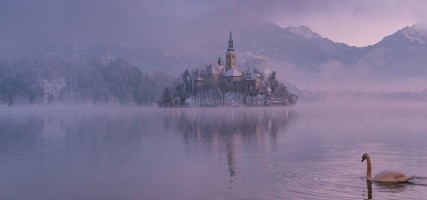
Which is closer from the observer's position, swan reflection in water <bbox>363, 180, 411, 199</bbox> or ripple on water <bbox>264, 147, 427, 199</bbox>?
ripple on water <bbox>264, 147, 427, 199</bbox>

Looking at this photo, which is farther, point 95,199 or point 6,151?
point 6,151

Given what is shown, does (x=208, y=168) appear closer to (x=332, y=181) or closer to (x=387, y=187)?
(x=332, y=181)

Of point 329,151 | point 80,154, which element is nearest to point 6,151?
point 80,154

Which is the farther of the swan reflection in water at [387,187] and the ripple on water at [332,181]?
the swan reflection in water at [387,187]

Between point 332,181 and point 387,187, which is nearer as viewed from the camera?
point 387,187

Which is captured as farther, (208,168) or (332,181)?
(208,168)

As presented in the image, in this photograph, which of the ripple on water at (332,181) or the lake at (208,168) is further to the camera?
the lake at (208,168)

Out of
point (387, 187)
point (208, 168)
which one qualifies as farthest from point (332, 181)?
point (208, 168)

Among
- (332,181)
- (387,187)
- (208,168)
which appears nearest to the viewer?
(387,187)

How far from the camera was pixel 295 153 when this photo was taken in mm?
39094

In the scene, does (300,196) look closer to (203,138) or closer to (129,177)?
(129,177)

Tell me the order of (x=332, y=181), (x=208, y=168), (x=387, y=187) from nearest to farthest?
1. (x=387, y=187)
2. (x=332, y=181)
3. (x=208, y=168)

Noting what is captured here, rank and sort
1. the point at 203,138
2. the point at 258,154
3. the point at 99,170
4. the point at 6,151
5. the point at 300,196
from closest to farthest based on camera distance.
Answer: the point at 300,196 < the point at 99,170 < the point at 258,154 < the point at 6,151 < the point at 203,138

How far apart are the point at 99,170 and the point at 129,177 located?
3612mm
